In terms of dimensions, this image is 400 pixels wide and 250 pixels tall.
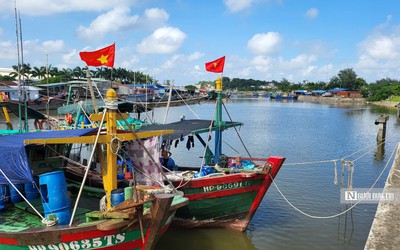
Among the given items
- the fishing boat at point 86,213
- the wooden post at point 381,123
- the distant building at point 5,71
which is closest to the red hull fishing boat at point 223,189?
the fishing boat at point 86,213

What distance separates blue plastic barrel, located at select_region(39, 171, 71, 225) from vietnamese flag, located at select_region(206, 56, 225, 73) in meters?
6.55

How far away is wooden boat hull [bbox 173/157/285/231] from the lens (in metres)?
10.7

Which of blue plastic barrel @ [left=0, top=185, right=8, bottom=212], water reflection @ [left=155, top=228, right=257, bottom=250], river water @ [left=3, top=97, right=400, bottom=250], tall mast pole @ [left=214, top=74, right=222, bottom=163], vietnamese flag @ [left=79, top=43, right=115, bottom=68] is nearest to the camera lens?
blue plastic barrel @ [left=0, top=185, right=8, bottom=212]

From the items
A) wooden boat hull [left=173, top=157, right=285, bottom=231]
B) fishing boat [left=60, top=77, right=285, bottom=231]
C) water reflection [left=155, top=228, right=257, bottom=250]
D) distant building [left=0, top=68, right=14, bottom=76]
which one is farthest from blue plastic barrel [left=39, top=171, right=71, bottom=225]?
distant building [left=0, top=68, right=14, bottom=76]

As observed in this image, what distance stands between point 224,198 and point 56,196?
525cm

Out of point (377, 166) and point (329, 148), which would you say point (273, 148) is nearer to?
point (329, 148)

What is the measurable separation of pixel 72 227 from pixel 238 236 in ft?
20.2

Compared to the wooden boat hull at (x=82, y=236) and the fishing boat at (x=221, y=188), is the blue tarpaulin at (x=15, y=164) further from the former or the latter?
the fishing boat at (x=221, y=188)

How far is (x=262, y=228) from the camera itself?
12.3 m

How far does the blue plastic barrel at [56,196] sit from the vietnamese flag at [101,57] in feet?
13.4

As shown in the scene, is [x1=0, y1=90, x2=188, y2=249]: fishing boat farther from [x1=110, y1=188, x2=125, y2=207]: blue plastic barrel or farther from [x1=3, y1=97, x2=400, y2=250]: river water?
[x1=3, y1=97, x2=400, y2=250]: river water

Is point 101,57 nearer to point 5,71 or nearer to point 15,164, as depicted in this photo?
point 15,164

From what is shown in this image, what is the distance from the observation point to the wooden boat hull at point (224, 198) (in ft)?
35.2

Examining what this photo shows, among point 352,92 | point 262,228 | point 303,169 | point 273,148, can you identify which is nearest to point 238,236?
point 262,228
